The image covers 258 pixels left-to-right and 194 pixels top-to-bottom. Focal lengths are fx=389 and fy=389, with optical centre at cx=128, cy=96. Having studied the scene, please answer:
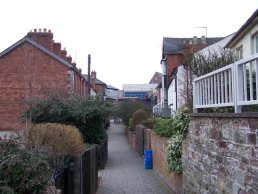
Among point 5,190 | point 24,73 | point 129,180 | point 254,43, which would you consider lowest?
point 129,180

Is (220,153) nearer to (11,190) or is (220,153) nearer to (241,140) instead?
(241,140)

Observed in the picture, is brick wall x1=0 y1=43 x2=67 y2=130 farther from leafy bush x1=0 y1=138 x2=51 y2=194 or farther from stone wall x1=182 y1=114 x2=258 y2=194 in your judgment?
leafy bush x1=0 y1=138 x2=51 y2=194

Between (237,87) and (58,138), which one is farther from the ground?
(237,87)

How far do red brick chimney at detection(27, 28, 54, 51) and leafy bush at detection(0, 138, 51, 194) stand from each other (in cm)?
2916

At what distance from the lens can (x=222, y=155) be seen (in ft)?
21.9

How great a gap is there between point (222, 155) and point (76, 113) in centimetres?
1151

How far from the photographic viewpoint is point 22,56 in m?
32.1

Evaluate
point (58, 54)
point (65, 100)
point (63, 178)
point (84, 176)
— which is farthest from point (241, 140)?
point (58, 54)

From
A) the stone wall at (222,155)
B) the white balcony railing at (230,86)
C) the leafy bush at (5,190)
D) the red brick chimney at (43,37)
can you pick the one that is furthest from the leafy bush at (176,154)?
the red brick chimney at (43,37)

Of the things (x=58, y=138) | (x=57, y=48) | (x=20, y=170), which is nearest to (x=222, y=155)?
(x=20, y=170)

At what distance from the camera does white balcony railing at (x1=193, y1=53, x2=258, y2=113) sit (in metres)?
5.75

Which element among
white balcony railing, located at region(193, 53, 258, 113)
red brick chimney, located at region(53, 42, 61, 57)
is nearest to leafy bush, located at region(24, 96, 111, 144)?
white balcony railing, located at region(193, 53, 258, 113)

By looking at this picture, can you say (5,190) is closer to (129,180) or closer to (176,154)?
(176,154)

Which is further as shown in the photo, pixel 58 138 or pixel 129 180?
pixel 129 180
